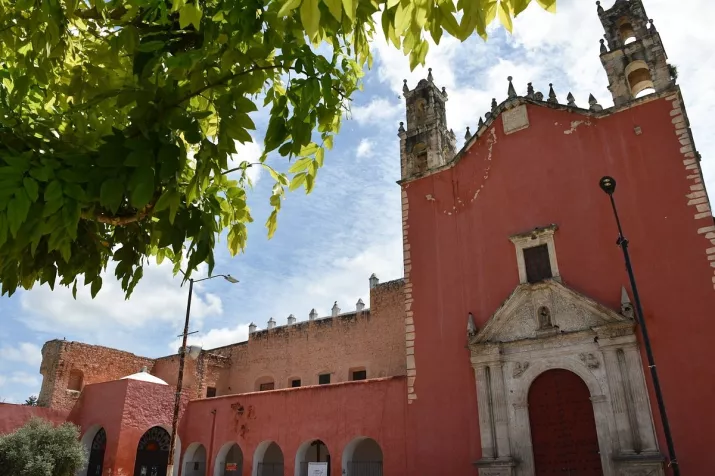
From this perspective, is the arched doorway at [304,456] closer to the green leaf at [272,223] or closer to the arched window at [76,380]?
the arched window at [76,380]

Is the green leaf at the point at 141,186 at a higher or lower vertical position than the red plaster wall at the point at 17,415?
lower

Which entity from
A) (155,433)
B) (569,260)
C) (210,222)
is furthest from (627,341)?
(155,433)

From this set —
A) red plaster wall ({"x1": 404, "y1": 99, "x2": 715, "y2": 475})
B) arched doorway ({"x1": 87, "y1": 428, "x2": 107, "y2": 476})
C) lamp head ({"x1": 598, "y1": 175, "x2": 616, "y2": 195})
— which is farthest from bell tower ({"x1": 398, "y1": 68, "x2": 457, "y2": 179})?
arched doorway ({"x1": 87, "y1": 428, "x2": 107, "y2": 476})

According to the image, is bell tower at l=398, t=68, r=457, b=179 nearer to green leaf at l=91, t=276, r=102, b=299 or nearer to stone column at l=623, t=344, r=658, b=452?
stone column at l=623, t=344, r=658, b=452

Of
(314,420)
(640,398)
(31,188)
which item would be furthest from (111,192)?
(314,420)

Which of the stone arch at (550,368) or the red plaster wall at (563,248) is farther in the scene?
the stone arch at (550,368)

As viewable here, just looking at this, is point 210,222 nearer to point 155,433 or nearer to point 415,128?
point 415,128

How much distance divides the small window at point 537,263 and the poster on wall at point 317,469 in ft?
22.5

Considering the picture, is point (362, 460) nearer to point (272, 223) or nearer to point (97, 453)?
point (97, 453)

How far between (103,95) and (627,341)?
1092cm

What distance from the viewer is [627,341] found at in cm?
1078

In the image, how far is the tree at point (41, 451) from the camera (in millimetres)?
14914

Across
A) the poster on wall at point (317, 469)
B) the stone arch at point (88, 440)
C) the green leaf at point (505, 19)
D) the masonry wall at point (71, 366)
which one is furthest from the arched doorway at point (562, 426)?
the masonry wall at point (71, 366)

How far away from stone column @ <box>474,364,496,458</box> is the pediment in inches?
27.4
